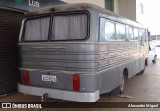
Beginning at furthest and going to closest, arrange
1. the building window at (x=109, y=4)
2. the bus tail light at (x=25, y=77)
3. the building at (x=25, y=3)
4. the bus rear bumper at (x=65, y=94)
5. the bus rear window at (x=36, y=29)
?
the building window at (x=109, y=4) → the building at (x=25, y=3) → the bus tail light at (x=25, y=77) → the bus rear window at (x=36, y=29) → the bus rear bumper at (x=65, y=94)

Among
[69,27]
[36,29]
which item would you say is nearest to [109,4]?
[36,29]

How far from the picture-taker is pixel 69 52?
18.1 feet

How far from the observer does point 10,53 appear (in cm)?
800

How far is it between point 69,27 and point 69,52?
0.63 metres

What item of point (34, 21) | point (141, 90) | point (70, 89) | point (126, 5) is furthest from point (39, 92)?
point (126, 5)

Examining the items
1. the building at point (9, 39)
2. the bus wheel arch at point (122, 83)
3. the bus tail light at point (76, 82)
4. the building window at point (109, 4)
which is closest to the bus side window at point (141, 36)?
the bus wheel arch at point (122, 83)

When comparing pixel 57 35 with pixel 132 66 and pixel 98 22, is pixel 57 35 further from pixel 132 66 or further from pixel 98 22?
pixel 132 66

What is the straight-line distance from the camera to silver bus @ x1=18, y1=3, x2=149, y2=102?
5438 mm

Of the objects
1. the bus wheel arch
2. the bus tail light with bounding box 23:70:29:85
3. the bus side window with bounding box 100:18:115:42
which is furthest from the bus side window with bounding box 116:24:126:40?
the bus tail light with bounding box 23:70:29:85

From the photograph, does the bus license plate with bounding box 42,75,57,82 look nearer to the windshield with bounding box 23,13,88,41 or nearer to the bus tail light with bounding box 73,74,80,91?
the bus tail light with bounding box 73,74,80,91

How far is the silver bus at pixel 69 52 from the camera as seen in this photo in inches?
214

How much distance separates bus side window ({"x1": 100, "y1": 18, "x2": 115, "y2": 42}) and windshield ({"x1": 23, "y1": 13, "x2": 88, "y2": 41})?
1.75 feet

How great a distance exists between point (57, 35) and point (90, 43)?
3.06 ft

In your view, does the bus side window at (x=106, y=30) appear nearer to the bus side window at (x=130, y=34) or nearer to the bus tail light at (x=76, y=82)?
the bus tail light at (x=76, y=82)
